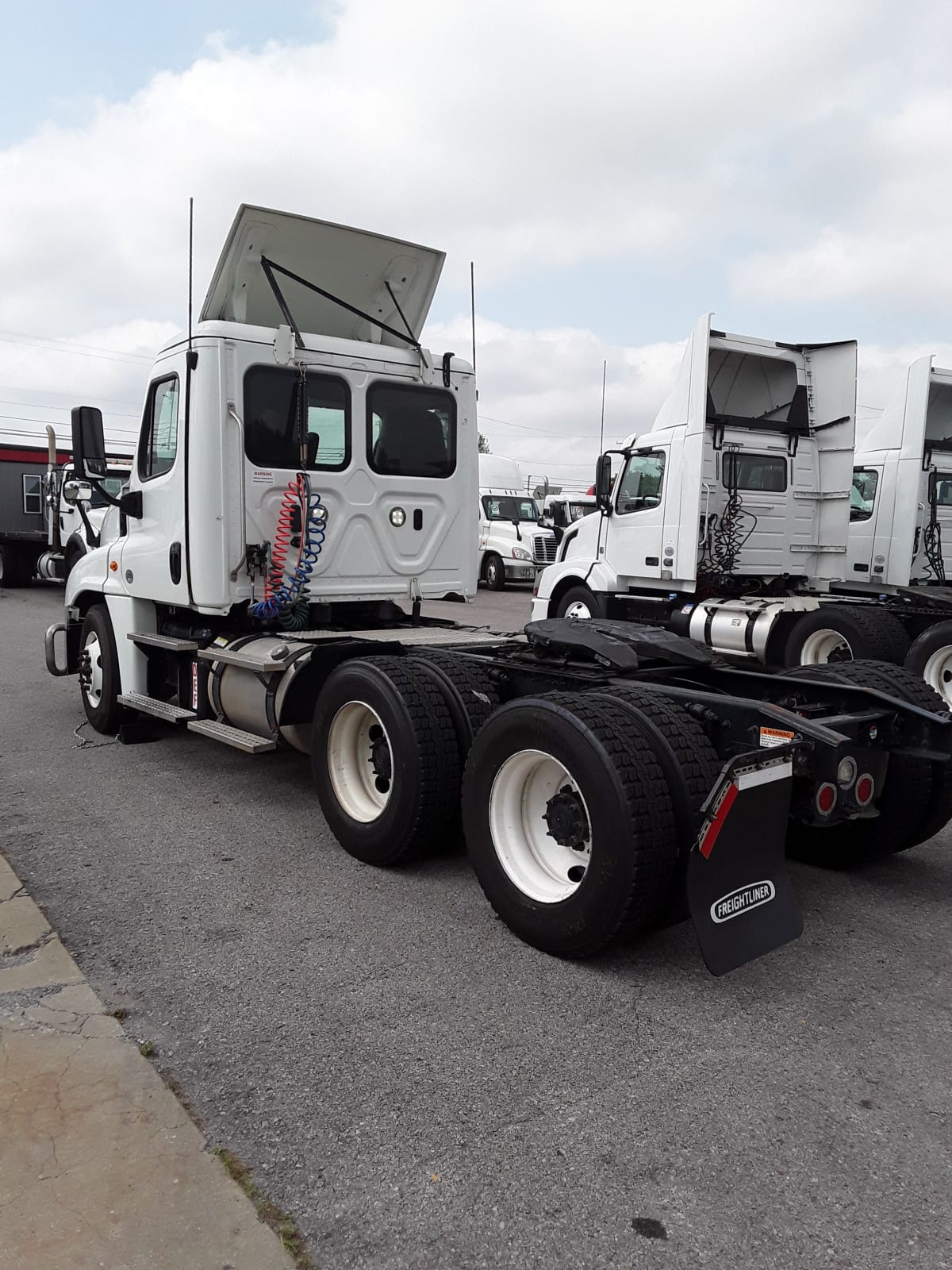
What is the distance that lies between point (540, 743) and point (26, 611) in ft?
52.7

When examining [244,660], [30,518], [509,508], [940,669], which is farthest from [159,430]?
[509,508]

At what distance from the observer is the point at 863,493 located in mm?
11281

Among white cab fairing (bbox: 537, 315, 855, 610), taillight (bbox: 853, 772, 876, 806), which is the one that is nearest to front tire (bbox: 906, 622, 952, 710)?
white cab fairing (bbox: 537, 315, 855, 610)

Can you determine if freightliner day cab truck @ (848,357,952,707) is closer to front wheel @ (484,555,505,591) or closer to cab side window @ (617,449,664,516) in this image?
cab side window @ (617,449,664,516)

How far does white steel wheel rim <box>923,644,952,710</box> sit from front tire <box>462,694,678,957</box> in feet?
19.2

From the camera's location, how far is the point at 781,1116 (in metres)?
2.78

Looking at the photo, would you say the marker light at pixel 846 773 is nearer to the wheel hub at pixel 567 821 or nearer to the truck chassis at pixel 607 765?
the truck chassis at pixel 607 765

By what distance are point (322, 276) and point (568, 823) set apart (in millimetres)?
4326

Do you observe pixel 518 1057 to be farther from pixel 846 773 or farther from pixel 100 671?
pixel 100 671

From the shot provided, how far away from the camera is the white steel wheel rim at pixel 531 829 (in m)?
3.90

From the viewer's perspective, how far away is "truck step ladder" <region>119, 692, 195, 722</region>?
6.29 meters

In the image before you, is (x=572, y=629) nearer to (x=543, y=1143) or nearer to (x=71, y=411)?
(x=543, y=1143)

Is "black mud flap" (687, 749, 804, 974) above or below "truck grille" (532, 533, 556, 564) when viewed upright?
below

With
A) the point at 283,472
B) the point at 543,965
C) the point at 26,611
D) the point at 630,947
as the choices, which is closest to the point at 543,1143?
the point at 543,965
